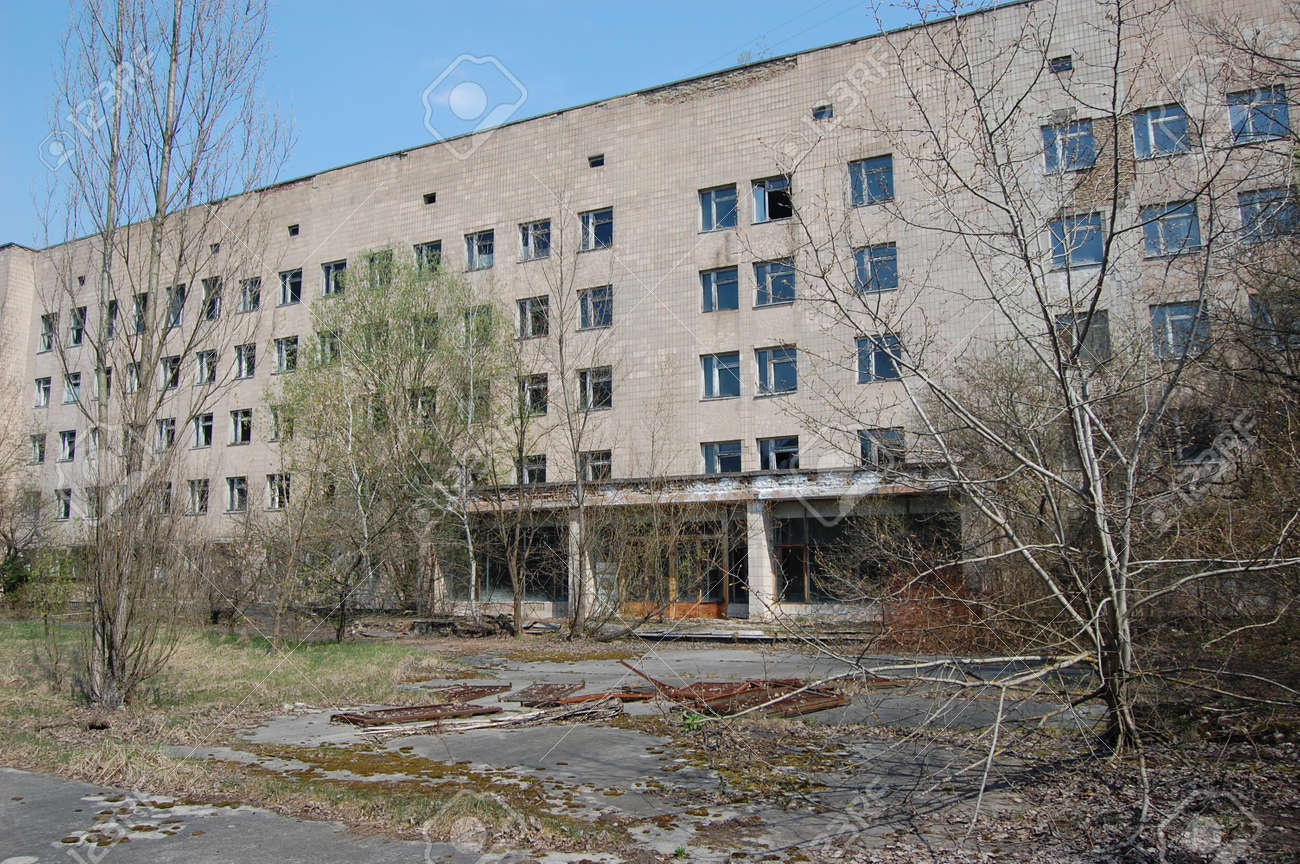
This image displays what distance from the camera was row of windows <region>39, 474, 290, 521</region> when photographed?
9.97 m

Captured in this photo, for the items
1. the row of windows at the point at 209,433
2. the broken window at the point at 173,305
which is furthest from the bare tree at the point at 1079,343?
the row of windows at the point at 209,433

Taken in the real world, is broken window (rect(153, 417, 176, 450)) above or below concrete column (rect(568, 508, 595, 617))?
above

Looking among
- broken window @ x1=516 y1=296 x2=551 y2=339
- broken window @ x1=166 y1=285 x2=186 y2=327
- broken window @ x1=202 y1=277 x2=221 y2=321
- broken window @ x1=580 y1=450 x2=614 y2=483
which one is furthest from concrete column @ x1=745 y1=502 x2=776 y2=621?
broken window @ x1=166 y1=285 x2=186 y2=327

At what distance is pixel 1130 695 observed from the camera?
21.1ft

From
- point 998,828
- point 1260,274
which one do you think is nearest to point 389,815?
point 998,828

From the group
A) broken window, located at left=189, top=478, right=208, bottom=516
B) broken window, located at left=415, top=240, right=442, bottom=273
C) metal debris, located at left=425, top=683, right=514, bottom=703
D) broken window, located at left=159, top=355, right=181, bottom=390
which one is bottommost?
metal debris, located at left=425, top=683, right=514, bottom=703

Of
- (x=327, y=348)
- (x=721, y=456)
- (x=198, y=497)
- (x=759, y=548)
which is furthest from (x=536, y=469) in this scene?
(x=198, y=497)

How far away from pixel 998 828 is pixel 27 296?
55.7 m

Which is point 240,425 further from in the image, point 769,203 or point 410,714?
point 410,714

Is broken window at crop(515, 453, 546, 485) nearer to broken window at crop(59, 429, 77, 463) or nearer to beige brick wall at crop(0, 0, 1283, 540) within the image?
beige brick wall at crop(0, 0, 1283, 540)

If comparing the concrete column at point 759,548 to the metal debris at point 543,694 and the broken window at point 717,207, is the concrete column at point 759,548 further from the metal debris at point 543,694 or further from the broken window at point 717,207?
the metal debris at point 543,694

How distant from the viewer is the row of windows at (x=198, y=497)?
997 cm

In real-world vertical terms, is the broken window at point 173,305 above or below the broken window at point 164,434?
above

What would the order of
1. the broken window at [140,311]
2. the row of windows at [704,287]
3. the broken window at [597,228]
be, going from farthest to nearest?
the broken window at [597,228], the row of windows at [704,287], the broken window at [140,311]
